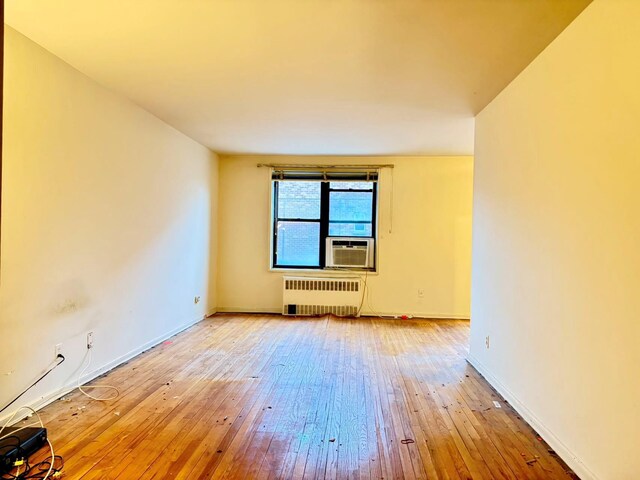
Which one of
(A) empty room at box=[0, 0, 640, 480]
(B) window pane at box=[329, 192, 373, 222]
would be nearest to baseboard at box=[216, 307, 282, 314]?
(A) empty room at box=[0, 0, 640, 480]

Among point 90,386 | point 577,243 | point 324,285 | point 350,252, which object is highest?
point 577,243

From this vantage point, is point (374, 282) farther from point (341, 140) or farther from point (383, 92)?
point (383, 92)

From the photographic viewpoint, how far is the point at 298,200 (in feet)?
18.5

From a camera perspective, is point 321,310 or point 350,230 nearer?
point 321,310

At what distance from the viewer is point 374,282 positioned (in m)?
5.41

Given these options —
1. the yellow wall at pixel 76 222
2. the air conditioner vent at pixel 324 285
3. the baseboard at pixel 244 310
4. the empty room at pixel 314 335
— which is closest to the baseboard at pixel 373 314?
the baseboard at pixel 244 310

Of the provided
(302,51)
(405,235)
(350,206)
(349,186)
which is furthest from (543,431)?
(349,186)

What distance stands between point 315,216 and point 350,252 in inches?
30.5

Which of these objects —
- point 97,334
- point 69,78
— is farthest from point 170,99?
point 97,334

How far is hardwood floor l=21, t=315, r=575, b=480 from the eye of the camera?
186 cm

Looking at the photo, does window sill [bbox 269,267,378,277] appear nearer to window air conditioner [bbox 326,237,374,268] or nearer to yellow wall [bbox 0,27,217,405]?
window air conditioner [bbox 326,237,374,268]

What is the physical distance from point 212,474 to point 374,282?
3.89 meters

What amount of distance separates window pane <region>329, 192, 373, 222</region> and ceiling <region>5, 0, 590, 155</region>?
189 centimetres

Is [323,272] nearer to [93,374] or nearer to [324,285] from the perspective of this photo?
[324,285]
